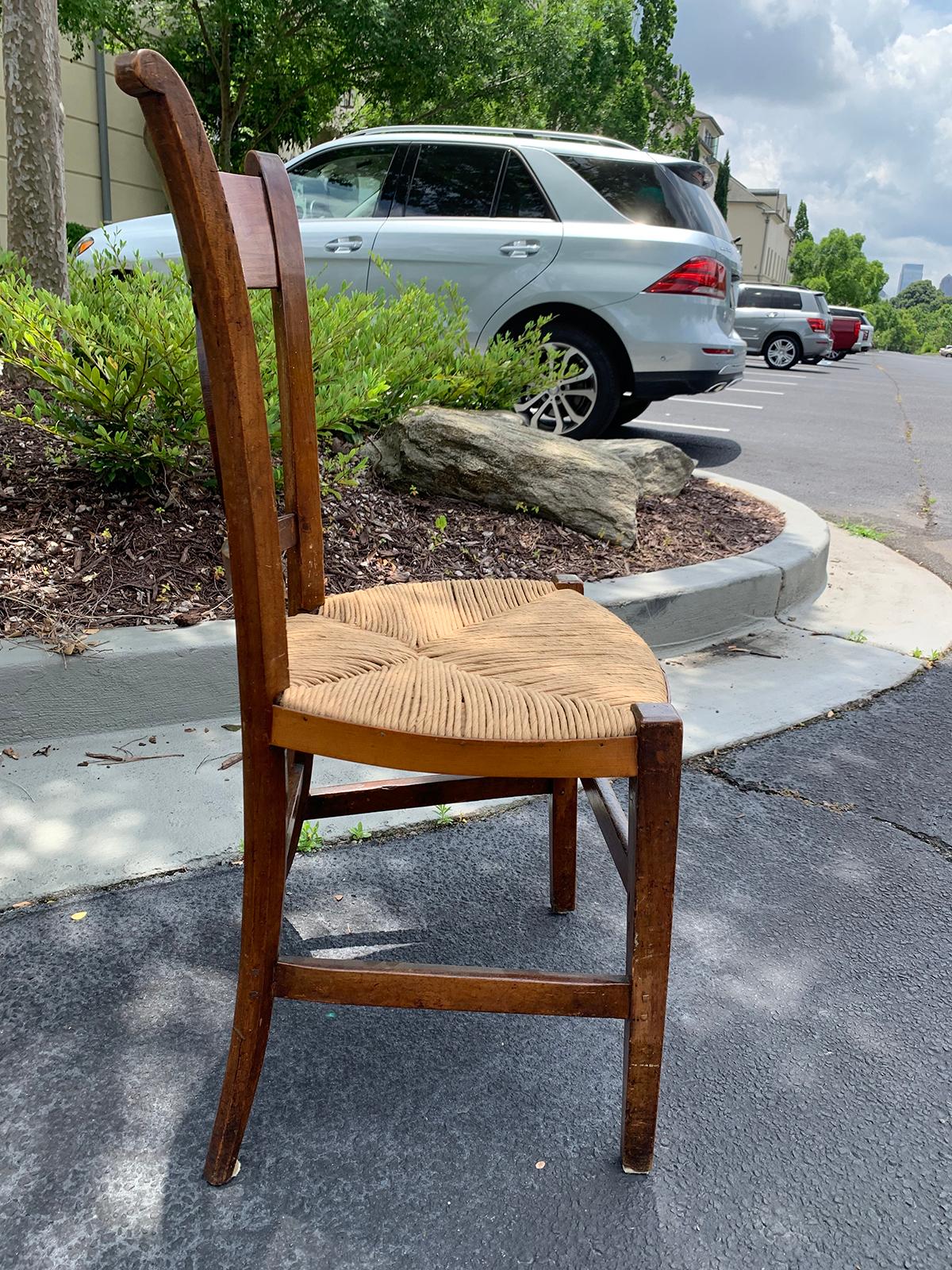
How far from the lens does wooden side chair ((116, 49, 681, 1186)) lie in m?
1.24

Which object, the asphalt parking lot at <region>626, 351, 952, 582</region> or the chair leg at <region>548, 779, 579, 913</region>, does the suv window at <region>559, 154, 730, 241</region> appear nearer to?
the asphalt parking lot at <region>626, 351, 952, 582</region>

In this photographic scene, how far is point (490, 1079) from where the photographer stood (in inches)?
63.6

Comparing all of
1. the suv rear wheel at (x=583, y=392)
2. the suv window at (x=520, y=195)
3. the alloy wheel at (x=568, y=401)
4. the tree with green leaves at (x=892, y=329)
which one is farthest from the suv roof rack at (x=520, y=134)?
the tree with green leaves at (x=892, y=329)

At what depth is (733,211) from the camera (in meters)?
81.4

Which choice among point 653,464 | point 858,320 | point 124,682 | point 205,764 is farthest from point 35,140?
point 858,320

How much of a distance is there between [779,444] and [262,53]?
1040cm

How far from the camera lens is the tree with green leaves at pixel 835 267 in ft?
260

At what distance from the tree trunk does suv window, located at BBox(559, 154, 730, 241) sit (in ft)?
10.5

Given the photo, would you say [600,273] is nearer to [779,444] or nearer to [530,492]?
[530,492]

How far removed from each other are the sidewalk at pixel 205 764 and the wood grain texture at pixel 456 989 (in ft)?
2.71

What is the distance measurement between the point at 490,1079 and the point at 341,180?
6.33 m

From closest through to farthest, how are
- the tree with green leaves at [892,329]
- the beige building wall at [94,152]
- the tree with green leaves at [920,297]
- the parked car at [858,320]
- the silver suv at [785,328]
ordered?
the beige building wall at [94,152] < the silver suv at [785,328] < the parked car at [858,320] < the tree with green leaves at [892,329] < the tree with green leaves at [920,297]

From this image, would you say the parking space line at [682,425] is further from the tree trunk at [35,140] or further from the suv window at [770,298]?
the suv window at [770,298]

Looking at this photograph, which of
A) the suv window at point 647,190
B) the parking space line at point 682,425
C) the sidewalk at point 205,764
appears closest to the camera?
the sidewalk at point 205,764
